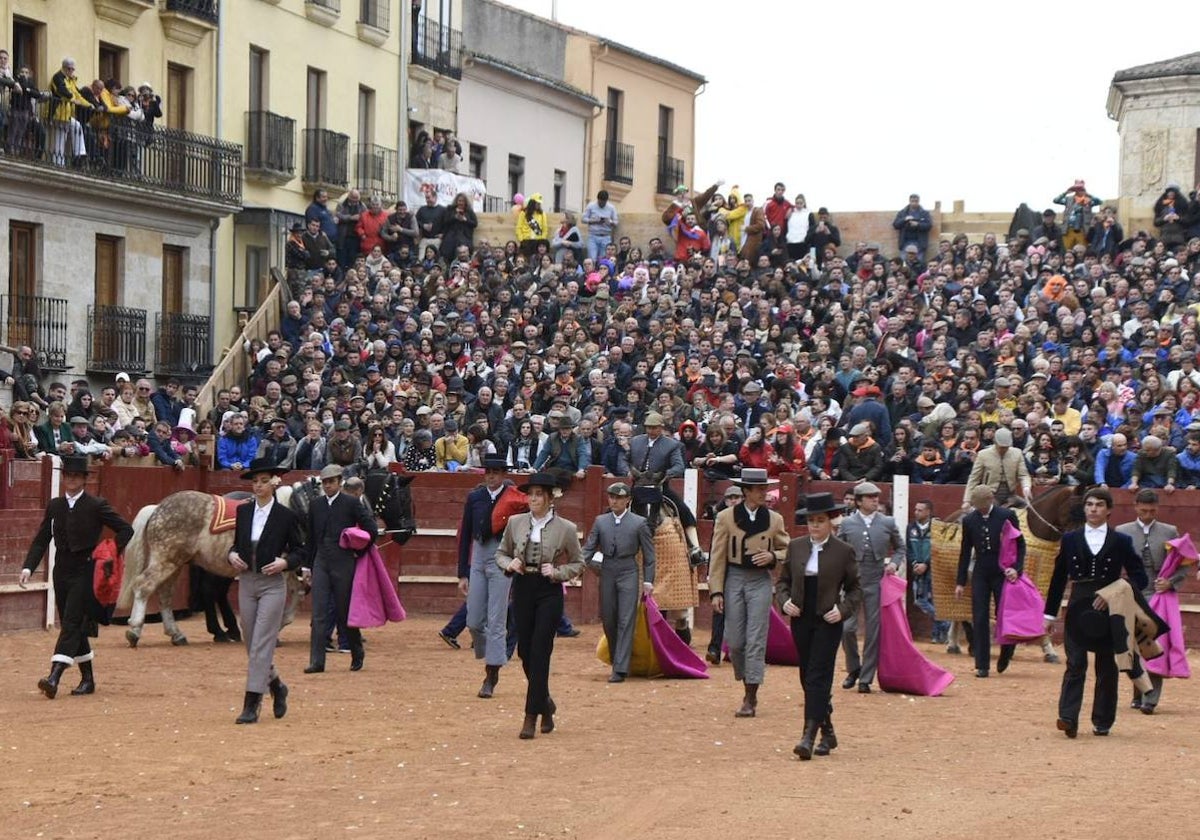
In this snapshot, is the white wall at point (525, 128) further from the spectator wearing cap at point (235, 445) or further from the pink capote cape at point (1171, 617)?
the pink capote cape at point (1171, 617)

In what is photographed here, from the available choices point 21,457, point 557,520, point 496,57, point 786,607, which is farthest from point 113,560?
point 496,57

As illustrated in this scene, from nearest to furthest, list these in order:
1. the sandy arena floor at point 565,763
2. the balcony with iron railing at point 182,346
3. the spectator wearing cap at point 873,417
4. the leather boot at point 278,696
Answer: the sandy arena floor at point 565,763 < the leather boot at point 278,696 < the spectator wearing cap at point 873,417 < the balcony with iron railing at point 182,346

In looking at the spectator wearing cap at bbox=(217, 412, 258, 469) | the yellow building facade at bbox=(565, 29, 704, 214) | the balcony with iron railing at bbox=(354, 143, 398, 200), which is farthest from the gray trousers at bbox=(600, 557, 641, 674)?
the yellow building facade at bbox=(565, 29, 704, 214)

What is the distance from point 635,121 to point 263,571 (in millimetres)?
37854

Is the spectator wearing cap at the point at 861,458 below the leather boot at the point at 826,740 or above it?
above

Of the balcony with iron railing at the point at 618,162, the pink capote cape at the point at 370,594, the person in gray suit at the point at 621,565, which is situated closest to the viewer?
the person in gray suit at the point at 621,565

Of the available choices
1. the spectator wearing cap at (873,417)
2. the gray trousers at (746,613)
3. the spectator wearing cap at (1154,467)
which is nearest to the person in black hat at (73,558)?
the gray trousers at (746,613)

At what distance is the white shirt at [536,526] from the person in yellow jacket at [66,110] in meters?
17.1

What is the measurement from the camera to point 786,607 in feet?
45.1

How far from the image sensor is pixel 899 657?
17.5 meters

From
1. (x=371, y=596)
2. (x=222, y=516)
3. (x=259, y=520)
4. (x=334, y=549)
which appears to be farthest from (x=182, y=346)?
(x=259, y=520)

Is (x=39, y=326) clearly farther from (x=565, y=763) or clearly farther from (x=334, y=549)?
(x=565, y=763)

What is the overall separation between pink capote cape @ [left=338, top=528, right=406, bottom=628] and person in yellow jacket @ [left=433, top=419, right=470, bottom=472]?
216 inches

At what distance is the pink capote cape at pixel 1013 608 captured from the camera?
63.6 feet
